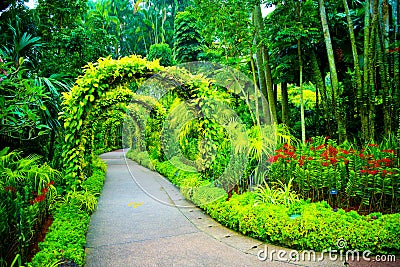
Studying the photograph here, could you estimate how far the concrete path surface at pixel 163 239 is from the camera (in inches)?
130

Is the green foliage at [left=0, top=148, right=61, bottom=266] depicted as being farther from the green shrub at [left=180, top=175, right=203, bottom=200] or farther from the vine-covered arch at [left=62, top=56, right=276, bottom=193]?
the green shrub at [left=180, top=175, right=203, bottom=200]

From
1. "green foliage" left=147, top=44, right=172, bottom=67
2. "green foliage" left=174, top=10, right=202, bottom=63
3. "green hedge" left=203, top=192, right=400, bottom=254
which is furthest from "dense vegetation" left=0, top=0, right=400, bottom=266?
"green foliage" left=147, top=44, right=172, bottom=67

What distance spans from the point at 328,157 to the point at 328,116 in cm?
206

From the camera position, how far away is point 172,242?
3.86m

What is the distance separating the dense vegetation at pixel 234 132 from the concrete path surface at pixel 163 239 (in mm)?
259

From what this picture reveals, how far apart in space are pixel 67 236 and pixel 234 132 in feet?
11.6

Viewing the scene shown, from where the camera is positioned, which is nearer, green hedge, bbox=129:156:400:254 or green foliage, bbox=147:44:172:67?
green hedge, bbox=129:156:400:254

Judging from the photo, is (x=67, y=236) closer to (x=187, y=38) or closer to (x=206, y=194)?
(x=206, y=194)

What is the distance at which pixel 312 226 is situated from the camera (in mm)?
3443

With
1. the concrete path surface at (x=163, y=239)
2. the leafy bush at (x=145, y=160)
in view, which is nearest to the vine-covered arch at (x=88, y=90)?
the concrete path surface at (x=163, y=239)

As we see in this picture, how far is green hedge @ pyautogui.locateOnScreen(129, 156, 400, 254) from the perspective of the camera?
10.7 ft

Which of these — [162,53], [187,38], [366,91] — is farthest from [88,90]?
[162,53]

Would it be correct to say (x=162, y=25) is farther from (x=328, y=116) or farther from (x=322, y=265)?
(x=322, y=265)

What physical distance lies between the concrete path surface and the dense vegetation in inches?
10.2
